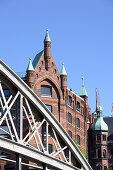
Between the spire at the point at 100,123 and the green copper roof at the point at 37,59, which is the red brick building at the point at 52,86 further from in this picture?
the spire at the point at 100,123

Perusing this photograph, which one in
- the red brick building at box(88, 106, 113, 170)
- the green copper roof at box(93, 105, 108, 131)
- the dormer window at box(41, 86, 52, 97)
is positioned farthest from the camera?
the green copper roof at box(93, 105, 108, 131)

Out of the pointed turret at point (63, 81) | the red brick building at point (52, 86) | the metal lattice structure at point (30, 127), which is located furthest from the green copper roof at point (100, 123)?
the metal lattice structure at point (30, 127)

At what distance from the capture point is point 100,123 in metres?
94.4

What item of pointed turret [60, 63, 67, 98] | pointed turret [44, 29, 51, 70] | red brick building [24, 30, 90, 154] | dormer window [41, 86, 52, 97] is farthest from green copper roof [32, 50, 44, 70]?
pointed turret [60, 63, 67, 98]

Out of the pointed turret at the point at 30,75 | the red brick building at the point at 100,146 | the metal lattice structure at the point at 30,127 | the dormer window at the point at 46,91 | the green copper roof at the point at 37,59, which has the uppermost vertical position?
the green copper roof at the point at 37,59

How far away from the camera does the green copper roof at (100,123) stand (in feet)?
308

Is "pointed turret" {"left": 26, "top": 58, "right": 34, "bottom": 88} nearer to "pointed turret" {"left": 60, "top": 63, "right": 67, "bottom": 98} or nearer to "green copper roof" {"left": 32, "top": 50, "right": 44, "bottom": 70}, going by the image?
"green copper roof" {"left": 32, "top": 50, "right": 44, "bottom": 70}

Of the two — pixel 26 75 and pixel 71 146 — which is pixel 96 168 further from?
pixel 71 146

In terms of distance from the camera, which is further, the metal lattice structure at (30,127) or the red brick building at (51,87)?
the red brick building at (51,87)

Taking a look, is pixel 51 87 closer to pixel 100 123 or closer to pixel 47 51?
pixel 47 51

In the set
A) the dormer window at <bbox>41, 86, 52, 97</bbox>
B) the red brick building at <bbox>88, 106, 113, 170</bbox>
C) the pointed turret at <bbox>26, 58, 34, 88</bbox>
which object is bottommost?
the red brick building at <bbox>88, 106, 113, 170</bbox>

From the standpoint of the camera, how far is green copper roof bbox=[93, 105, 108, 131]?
94000 millimetres

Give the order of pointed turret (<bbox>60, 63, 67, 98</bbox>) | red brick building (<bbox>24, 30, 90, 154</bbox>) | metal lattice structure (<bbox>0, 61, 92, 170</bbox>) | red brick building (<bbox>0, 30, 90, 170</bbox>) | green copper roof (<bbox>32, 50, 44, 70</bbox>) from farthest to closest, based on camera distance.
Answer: pointed turret (<bbox>60, 63, 67, 98</bbox>) < green copper roof (<bbox>32, 50, 44, 70</bbox>) < red brick building (<bbox>24, 30, 90, 154</bbox>) < red brick building (<bbox>0, 30, 90, 170</bbox>) < metal lattice structure (<bbox>0, 61, 92, 170</bbox>)

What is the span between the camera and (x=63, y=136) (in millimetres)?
34062
